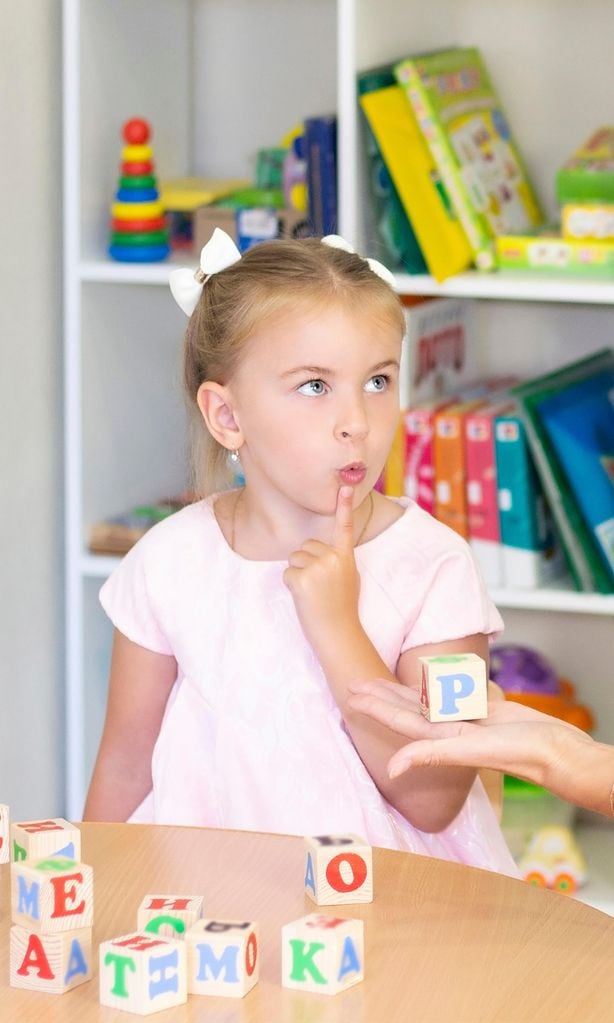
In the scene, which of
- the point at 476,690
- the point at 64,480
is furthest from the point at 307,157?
the point at 476,690

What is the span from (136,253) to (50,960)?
60.6 inches

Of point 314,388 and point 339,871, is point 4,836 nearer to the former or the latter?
point 339,871

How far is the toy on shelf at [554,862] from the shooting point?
228 cm

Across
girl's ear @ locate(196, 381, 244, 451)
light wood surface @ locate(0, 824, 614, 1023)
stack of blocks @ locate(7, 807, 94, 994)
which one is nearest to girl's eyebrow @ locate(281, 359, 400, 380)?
girl's ear @ locate(196, 381, 244, 451)

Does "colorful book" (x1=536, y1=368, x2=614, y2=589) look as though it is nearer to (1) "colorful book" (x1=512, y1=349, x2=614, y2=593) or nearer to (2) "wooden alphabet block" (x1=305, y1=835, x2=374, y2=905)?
(1) "colorful book" (x1=512, y1=349, x2=614, y2=593)

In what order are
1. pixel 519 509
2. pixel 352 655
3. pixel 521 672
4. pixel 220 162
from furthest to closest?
pixel 220 162 < pixel 521 672 < pixel 519 509 < pixel 352 655

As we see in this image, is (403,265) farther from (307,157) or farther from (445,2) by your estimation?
(445,2)

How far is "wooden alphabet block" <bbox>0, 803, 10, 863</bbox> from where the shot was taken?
3.51 ft

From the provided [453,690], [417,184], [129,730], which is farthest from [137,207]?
[453,690]

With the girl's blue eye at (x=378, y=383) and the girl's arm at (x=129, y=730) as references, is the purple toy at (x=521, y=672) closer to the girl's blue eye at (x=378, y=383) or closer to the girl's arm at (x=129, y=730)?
the girl's arm at (x=129, y=730)

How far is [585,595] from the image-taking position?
2145mm

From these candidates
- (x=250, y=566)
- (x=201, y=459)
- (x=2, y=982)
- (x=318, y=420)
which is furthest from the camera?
(x=201, y=459)

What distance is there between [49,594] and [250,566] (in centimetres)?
99

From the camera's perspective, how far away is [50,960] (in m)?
0.88
